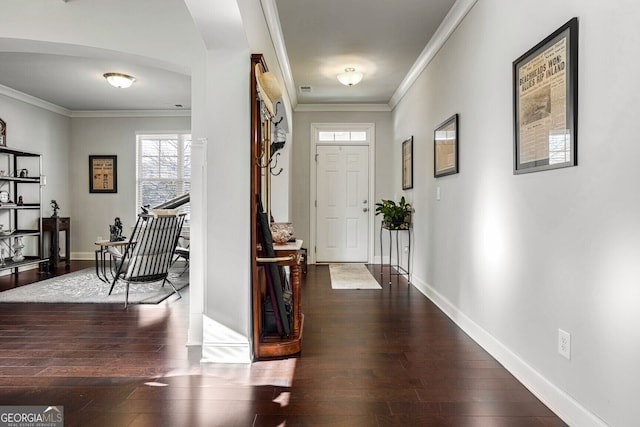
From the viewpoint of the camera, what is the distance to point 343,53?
471cm

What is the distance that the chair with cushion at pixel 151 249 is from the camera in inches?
165

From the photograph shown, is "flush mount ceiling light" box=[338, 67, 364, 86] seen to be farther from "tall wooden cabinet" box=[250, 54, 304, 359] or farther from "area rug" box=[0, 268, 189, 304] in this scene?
"area rug" box=[0, 268, 189, 304]

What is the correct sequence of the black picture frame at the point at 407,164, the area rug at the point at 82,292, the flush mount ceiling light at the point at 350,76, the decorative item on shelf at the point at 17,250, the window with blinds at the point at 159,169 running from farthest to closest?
1. the window with blinds at the point at 159,169
2. the decorative item on shelf at the point at 17,250
3. the black picture frame at the point at 407,164
4. the flush mount ceiling light at the point at 350,76
5. the area rug at the point at 82,292

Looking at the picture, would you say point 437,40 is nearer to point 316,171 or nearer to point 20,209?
point 316,171

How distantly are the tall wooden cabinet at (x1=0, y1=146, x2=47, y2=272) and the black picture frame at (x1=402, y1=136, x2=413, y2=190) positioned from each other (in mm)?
5249

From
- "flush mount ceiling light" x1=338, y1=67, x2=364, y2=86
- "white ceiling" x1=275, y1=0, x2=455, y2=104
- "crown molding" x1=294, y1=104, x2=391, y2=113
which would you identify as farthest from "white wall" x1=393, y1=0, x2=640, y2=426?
"crown molding" x1=294, y1=104, x2=391, y2=113

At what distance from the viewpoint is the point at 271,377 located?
94.0 inches

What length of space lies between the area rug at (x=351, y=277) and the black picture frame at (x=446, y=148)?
169 centimetres

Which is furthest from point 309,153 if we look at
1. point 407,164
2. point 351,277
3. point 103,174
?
point 103,174

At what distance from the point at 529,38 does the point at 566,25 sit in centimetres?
41

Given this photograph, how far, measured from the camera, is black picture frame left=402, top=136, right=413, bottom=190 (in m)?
5.45

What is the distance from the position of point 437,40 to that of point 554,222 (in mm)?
2760

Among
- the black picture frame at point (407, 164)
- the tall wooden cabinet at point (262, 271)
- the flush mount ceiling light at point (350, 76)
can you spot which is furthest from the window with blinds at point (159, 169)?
the tall wooden cabinet at point (262, 271)

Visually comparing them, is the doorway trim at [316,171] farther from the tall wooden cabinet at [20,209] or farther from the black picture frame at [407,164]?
the tall wooden cabinet at [20,209]
